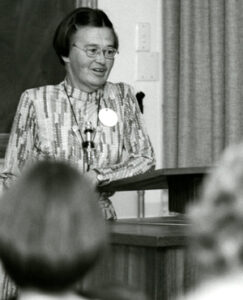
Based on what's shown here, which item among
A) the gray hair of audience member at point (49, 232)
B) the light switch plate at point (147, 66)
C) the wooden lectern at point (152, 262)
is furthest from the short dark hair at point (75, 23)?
the gray hair of audience member at point (49, 232)

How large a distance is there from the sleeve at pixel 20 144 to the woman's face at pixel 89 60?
0.25m

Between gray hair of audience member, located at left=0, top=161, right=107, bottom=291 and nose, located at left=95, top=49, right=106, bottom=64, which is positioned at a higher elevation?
nose, located at left=95, top=49, right=106, bottom=64

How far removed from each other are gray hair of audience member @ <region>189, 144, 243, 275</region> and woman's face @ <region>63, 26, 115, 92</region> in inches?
98.7

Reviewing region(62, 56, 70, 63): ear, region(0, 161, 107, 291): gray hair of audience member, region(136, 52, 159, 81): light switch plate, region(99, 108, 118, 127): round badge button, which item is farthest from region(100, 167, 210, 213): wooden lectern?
region(136, 52, 159, 81): light switch plate

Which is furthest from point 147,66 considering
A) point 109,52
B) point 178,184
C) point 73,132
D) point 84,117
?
point 178,184

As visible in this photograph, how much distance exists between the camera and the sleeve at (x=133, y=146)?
2.77 metres

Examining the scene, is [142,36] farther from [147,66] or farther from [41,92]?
[41,92]

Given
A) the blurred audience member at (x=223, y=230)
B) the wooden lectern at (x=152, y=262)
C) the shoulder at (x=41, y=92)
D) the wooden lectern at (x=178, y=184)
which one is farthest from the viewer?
the shoulder at (x=41, y=92)

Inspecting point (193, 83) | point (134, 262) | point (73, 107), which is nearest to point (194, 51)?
point (193, 83)

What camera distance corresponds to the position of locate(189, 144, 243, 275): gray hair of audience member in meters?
0.43

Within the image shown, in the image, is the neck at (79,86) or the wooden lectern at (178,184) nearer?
the wooden lectern at (178,184)

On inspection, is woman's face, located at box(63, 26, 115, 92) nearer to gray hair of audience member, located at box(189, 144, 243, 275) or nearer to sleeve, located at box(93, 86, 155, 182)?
sleeve, located at box(93, 86, 155, 182)

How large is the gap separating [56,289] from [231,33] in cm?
315

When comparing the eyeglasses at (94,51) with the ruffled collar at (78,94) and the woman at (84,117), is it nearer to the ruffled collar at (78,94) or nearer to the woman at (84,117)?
the woman at (84,117)
